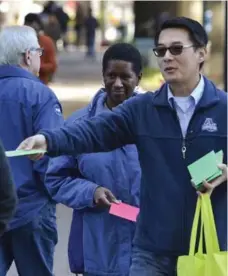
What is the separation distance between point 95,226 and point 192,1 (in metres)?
21.6

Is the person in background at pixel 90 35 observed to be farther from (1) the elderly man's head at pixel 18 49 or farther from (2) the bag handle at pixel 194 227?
(2) the bag handle at pixel 194 227

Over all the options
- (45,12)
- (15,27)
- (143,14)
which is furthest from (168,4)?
(15,27)

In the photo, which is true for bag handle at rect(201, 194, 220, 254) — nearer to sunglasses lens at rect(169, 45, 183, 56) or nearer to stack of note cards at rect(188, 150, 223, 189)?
stack of note cards at rect(188, 150, 223, 189)

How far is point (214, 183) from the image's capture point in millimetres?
4137

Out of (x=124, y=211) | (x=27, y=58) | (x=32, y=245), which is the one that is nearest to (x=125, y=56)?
(x=27, y=58)

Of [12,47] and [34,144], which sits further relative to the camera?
[12,47]

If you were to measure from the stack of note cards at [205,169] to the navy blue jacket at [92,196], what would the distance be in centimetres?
103

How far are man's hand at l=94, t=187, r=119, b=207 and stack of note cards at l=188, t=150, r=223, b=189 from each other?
892 mm

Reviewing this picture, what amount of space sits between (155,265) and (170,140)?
57 centimetres

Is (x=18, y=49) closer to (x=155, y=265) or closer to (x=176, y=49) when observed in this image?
(x=176, y=49)

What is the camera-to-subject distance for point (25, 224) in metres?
5.55

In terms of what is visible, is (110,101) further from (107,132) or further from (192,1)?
(192,1)

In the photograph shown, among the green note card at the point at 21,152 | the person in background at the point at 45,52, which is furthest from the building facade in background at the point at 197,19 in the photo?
the green note card at the point at 21,152

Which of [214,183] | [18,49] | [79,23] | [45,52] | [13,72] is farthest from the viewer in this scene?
[79,23]
